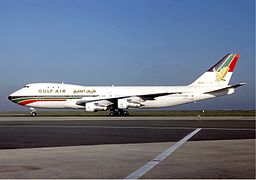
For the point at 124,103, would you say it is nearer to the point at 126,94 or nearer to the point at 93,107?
the point at 126,94

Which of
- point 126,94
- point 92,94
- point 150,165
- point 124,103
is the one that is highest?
point 92,94

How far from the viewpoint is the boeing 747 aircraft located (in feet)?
172

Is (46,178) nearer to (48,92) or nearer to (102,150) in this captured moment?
(102,150)

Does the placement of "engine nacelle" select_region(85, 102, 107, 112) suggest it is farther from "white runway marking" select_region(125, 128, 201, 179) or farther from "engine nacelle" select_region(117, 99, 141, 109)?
"white runway marking" select_region(125, 128, 201, 179)

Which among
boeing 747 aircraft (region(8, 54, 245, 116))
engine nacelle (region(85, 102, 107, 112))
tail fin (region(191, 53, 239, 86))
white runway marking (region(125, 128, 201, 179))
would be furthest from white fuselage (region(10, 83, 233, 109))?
white runway marking (region(125, 128, 201, 179))

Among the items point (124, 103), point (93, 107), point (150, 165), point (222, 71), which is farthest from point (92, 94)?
point (150, 165)

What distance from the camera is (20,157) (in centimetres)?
1110

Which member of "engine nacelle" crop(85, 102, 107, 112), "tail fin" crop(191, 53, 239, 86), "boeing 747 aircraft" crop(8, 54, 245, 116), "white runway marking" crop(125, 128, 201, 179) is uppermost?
"tail fin" crop(191, 53, 239, 86)

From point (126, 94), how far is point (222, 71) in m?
12.6

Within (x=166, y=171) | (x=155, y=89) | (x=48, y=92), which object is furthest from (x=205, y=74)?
(x=166, y=171)

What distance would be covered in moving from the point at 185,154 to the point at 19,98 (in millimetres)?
46033

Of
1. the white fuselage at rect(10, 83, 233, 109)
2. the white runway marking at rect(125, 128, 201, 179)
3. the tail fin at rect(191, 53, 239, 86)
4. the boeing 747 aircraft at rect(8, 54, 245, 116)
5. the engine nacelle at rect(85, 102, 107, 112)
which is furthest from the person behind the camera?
the tail fin at rect(191, 53, 239, 86)

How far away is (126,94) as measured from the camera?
53.8 meters

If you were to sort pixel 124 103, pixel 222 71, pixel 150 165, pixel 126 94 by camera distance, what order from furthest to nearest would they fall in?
pixel 222 71, pixel 126 94, pixel 124 103, pixel 150 165
